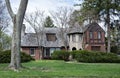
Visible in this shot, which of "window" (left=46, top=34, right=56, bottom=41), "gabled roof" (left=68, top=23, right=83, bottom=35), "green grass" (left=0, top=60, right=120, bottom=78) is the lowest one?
"green grass" (left=0, top=60, right=120, bottom=78)

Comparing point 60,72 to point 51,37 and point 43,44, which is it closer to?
point 43,44

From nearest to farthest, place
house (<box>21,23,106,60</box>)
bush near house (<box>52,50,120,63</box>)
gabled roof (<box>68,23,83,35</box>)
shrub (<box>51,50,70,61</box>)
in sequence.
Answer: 1. bush near house (<box>52,50,120,63</box>)
2. shrub (<box>51,50,70,61</box>)
3. house (<box>21,23,106,60</box>)
4. gabled roof (<box>68,23,83,35</box>)

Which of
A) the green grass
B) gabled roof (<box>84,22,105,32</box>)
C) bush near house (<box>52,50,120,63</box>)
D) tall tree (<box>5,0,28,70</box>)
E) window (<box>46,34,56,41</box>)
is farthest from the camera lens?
window (<box>46,34,56,41</box>)

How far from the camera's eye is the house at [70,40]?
5981 cm

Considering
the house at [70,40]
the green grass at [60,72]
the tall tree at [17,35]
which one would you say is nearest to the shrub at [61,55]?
the house at [70,40]

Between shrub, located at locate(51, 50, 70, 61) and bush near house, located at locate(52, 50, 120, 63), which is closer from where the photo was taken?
bush near house, located at locate(52, 50, 120, 63)

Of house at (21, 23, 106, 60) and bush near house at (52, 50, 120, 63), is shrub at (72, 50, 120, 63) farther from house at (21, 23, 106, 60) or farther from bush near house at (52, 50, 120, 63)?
house at (21, 23, 106, 60)

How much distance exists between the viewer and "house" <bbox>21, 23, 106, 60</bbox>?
59812 mm

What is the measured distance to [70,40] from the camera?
203ft

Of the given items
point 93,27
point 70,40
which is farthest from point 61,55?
point 70,40

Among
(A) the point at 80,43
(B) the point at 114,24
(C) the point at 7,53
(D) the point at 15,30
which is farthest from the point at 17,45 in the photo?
(A) the point at 80,43

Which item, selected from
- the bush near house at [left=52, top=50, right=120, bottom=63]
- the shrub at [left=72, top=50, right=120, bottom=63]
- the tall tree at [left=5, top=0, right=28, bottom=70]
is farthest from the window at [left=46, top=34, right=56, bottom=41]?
the tall tree at [left=5, top=0, right=28, bottom=70]

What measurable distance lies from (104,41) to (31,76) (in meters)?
44.5

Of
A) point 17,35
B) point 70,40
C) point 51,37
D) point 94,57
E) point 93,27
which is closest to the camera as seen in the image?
point 17,35
